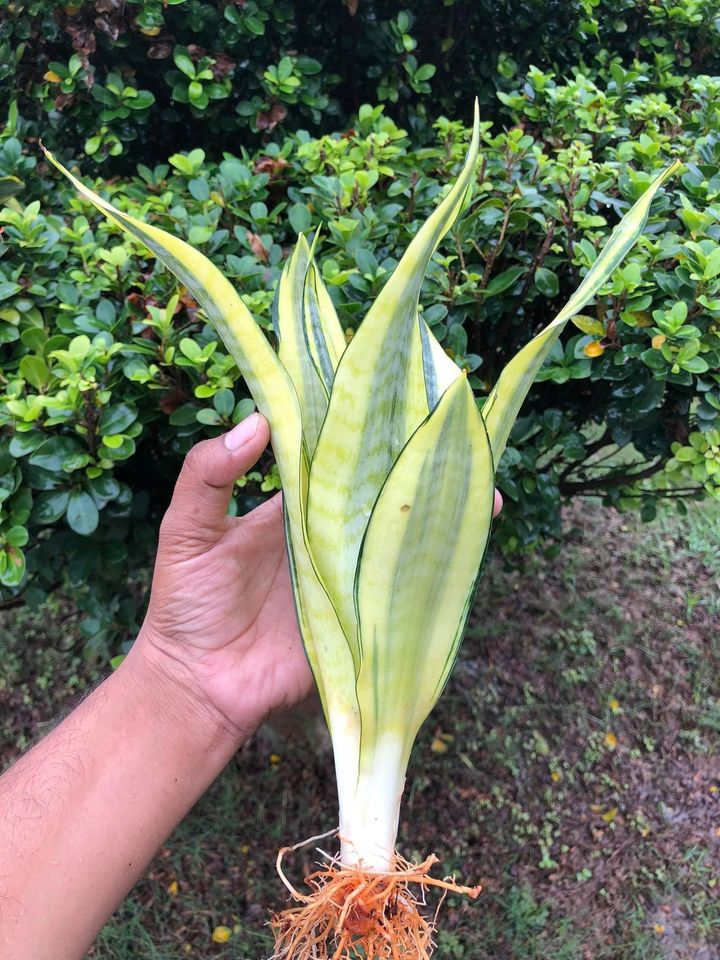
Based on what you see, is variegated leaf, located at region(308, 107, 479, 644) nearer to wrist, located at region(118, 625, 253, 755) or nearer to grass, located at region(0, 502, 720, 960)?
wrist, located at region(118, 625, 253, 755)

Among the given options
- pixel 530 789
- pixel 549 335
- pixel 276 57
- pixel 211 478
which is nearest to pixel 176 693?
pixel 211 478

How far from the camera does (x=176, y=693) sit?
1.17 metres

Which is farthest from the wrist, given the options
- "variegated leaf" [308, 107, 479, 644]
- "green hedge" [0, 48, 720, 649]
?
"variegated leaf" [308, 107, 479, 644]

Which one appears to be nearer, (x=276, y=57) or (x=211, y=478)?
(x=211, y=478)

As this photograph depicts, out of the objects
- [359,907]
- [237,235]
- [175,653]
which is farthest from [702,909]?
[237,235]

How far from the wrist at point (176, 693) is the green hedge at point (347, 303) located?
0.21m

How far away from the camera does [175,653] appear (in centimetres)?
118

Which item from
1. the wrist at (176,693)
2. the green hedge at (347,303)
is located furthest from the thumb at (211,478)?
the wrist at (176,693)

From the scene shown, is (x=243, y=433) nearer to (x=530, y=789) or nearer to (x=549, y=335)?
(x=549, y=335)

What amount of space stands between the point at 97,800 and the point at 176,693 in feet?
0.62

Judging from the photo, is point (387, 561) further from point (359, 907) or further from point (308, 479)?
point (359, 907)

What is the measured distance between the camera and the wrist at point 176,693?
1.16m

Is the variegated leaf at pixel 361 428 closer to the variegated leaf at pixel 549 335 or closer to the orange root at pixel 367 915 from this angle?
the variegated leaf at pixel 549 335

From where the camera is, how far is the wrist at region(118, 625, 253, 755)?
3.81 feet
